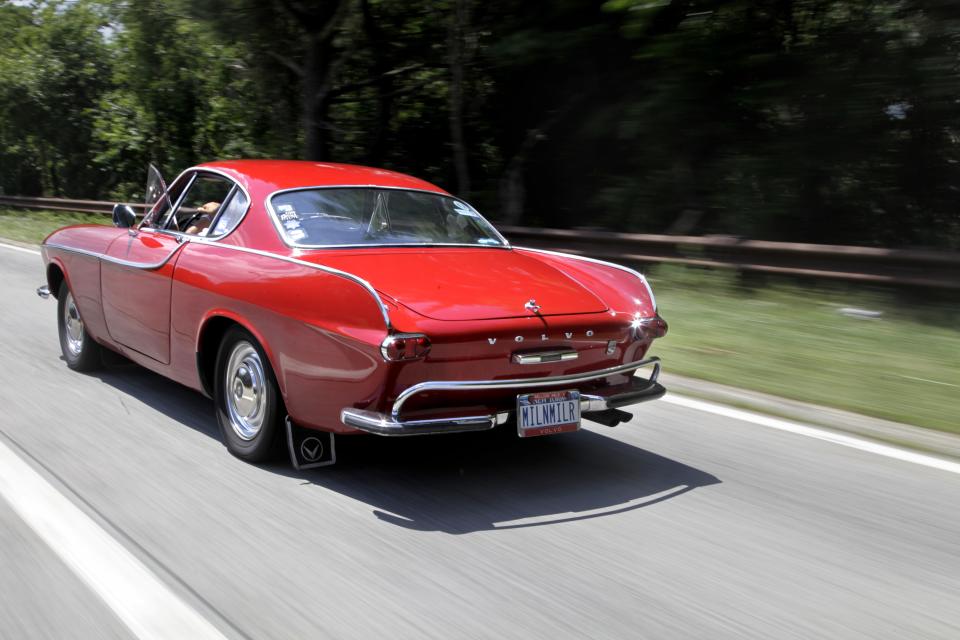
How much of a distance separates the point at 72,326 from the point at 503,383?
4015 mm

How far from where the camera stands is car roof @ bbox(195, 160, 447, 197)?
527 cm

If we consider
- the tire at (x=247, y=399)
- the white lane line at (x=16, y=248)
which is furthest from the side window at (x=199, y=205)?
the white lane line at (x=16, y=248)

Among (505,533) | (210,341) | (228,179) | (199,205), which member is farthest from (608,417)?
(199,205)

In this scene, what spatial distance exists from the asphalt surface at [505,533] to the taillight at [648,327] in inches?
26.4

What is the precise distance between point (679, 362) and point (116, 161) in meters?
24.5

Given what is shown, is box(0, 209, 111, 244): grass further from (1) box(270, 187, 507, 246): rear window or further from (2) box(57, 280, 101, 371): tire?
(1) box(270, 187, 507, 246): rear window

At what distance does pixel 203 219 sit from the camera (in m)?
5.75

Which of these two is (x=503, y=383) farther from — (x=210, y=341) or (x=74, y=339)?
(x=74, y=339)

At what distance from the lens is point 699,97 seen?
11.6m

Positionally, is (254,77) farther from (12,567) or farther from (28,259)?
(12,567)

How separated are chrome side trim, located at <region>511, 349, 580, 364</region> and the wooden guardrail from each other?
5.07 meters

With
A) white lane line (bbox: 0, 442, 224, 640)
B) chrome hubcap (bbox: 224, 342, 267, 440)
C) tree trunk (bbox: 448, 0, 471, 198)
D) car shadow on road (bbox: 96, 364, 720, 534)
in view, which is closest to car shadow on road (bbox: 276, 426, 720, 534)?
car shadow on road (bbox: 96, 364, 720, 534)

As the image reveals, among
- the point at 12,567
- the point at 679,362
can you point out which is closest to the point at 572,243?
the point at 679,362

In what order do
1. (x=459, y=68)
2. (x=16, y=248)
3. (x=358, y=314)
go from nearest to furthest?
(x=358, y=314) < (x=459, y=68) < (x=16, y=248)
